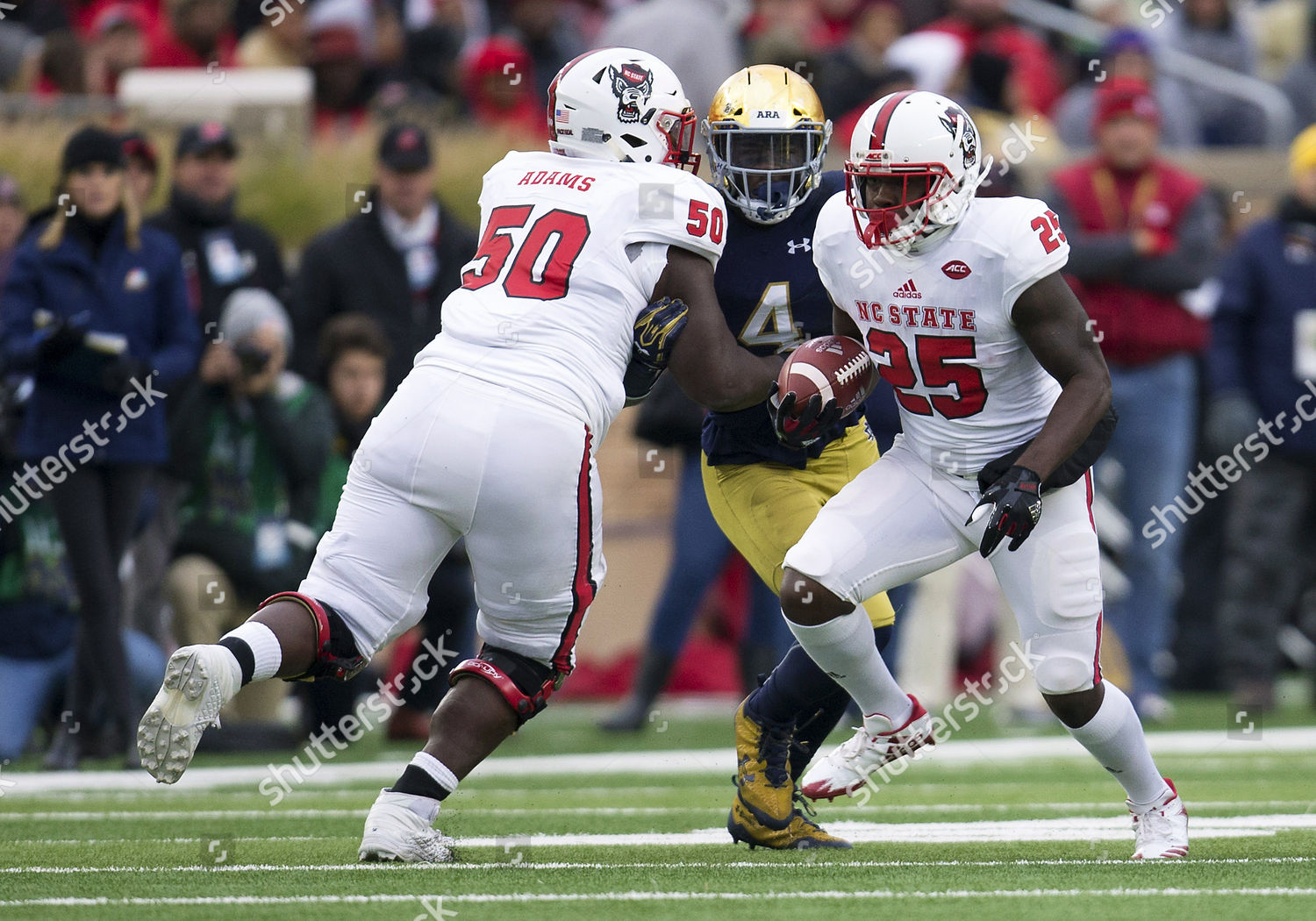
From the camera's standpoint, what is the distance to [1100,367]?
4582mm

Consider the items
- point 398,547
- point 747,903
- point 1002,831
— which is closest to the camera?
point 747,903

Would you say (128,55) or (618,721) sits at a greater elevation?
(128,55)

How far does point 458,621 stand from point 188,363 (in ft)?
5.11

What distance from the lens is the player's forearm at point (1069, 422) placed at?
14.8ft

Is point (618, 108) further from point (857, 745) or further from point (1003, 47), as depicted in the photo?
point (1003, 47)

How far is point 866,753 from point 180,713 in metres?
1.83

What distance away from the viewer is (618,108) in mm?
4719

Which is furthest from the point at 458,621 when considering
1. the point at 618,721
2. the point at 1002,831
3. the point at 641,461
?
the point at 1002,831

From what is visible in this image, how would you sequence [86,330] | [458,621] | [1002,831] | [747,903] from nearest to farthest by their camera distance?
[747,903] < [1002,831] < [86,330] < [458,621]

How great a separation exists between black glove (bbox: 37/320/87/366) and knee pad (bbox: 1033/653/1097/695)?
13.0 feet

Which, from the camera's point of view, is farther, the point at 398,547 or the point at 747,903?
the point at 398,547

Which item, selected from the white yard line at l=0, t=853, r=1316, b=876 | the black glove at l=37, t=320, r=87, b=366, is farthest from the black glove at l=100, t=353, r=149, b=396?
the white yard line at l=0, t=853, r=1316, b=876

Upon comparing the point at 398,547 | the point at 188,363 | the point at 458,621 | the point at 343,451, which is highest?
the point at 398,547

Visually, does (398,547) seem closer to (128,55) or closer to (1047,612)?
(1047,612)
